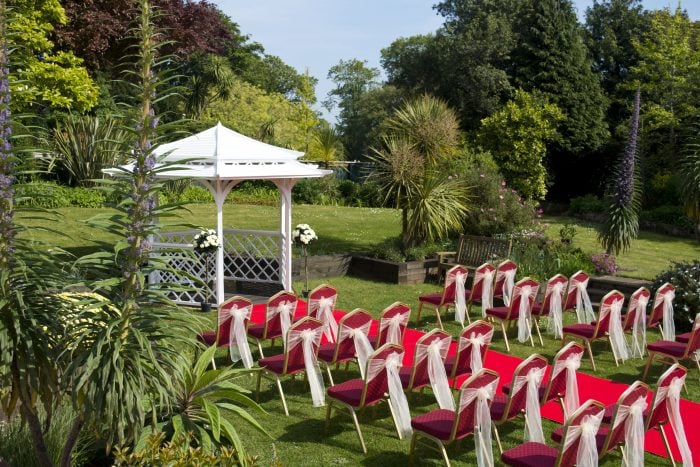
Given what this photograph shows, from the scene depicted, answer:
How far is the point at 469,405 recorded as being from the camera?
6.57m

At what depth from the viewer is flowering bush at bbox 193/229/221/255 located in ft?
42.6

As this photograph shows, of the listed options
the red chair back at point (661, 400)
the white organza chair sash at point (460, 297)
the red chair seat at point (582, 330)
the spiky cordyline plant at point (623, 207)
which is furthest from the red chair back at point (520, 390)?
the spiky cordyline plant at point (623, 207)

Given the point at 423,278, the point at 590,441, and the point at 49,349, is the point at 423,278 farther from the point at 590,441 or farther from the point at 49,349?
the point at 49,349

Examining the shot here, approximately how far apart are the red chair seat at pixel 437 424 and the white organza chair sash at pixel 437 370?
0.74 m

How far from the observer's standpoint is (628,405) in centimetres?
629

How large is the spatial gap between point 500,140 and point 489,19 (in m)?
7.40

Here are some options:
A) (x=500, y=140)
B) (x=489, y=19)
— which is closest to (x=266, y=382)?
(x=500, y=140)

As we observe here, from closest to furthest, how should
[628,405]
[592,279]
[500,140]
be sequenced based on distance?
[628,405] → [592,279] → [500,140]

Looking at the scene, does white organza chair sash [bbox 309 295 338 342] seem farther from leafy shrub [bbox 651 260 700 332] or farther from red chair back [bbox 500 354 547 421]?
leafy shrub [bbox 651 260 700 332]

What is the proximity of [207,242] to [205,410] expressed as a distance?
7.50m

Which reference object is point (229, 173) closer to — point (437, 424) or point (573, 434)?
point (437, 424)

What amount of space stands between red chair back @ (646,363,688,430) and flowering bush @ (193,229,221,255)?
810 cm

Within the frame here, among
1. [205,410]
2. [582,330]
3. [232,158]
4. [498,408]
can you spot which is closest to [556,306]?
[582,330]

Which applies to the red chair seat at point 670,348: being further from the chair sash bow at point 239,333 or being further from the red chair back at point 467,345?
the chair sash bow at point 239,333
